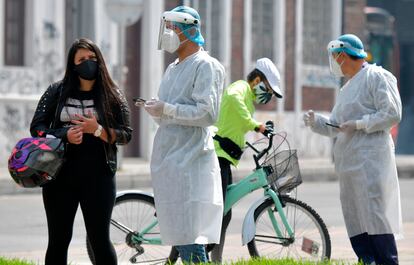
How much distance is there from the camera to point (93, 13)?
24094mm

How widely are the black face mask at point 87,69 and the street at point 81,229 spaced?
243cm

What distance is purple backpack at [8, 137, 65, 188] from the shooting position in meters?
7.86

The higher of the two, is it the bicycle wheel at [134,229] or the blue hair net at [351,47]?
the blue hair net at [351,47]

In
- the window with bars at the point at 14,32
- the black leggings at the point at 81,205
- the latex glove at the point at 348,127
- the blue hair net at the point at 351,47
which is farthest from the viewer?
the window with bars at the point at 14,32

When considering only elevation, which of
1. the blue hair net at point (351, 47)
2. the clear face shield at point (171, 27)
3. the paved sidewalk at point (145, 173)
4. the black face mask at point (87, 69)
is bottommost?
the paved sidewalk at point (145, 173)

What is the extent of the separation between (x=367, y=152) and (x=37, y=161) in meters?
2.36

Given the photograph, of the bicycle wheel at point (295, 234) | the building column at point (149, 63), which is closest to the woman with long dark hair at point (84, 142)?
the bicycle wheel at point (295, 234)

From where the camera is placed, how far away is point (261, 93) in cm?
1028

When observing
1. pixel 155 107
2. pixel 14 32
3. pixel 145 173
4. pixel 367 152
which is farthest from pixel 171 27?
pixel 14 32

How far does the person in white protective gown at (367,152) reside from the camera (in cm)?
910

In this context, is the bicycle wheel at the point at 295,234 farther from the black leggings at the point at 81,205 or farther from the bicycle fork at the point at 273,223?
the black leggings at the point at 81,205

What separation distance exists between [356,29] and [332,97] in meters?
2.05

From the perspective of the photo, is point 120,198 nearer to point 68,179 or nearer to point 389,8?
point 68,179

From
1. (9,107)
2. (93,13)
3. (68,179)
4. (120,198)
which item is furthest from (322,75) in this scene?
(68,179)
